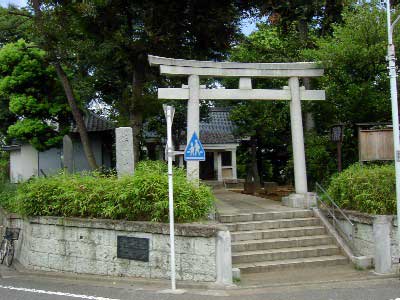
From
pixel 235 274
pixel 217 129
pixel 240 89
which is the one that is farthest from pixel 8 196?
pixel 217 129

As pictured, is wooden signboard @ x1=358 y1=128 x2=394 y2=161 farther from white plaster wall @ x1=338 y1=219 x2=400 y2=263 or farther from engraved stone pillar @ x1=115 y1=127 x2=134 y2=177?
engraved stone pillar @ x1=115 y1=127 x2=134 y2=177

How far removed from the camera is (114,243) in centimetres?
927

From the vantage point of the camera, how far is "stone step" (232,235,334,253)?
10.0 meters

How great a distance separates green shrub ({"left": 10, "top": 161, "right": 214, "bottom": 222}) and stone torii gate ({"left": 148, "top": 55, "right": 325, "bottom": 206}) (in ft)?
6.12

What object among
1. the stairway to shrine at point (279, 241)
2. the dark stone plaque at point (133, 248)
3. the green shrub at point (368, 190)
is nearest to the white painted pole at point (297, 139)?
the stairway to shrine at point (279, 241)

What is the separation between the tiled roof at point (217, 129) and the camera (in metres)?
29.6

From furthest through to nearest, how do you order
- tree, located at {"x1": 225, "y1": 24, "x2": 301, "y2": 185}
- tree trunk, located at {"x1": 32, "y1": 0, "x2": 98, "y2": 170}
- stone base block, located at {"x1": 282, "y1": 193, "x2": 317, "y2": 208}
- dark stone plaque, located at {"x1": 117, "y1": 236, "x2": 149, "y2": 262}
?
tree, located at {"x1": 225, "y1": 24, "x2": 301, "y2": 185}
tree trunk, located at {"x1": 32, "y1": 0, "x2": 98, "y2": 170}
stone base block, located at {"x1": 282, "y1": 193, "x2": 317, "y2": 208}
dark stone plaque, located at {"x1": 117, "y1": 236, "x2": 149, "y2": 262}

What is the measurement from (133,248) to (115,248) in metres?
0.47

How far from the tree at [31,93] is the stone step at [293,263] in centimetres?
1147

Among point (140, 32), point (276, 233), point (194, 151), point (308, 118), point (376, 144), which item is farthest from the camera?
point (308, 118)

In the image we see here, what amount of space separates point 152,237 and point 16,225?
17.4 ft

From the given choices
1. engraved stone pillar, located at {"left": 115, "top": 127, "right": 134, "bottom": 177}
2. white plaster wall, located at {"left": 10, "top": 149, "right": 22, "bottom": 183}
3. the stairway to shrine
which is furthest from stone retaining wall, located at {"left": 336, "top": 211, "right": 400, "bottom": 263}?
white plaster wall, located at {"left": 10, "top": 149, "right": 22, "bottom": 183}

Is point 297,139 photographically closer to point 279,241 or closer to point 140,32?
point 279,241

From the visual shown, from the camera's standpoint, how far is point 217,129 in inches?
1238
